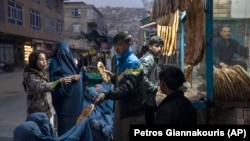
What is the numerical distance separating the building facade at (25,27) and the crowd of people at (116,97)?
23.3m

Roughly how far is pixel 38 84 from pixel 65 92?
0.64 m

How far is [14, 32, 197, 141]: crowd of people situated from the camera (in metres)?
2.37

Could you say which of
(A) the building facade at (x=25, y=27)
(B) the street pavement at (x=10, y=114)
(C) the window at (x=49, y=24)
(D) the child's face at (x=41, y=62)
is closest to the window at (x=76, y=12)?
(A) the building facade at (x=25, y=27)

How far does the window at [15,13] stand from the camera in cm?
2916

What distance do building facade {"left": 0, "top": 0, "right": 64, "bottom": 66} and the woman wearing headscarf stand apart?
930 inches

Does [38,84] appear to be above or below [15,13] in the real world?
below

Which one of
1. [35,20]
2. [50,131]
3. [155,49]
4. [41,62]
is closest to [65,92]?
[41,62]

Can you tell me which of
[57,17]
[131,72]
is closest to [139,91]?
[131,72]

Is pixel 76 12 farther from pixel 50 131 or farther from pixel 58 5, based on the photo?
pixel 50 131

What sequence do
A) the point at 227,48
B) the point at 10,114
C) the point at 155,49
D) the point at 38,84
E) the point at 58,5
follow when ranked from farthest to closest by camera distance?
the point at 58,5 < the point at 10,114 < the point at 155,49 < the point at 38,84 < the point at 227,48

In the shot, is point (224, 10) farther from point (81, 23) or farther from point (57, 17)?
point (81, 23)

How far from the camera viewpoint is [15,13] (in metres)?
30.6

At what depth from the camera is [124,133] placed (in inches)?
133

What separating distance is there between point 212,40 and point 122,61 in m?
1.02
